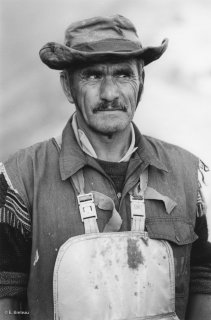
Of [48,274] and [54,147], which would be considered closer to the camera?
[48,274]

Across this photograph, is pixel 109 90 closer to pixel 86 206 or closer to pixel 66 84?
pixel 66 84

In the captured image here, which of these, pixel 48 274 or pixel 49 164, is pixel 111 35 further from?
pixel 48 274

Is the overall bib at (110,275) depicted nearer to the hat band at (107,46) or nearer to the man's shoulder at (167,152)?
the man's shoulder at (167,152)

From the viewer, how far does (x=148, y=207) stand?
247 centimetres

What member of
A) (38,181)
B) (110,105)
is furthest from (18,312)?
(110,105)

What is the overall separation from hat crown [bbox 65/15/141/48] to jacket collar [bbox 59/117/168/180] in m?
0.33

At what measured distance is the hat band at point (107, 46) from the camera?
2424mm

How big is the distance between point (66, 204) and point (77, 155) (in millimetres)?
194

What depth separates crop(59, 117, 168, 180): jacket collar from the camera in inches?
95.7

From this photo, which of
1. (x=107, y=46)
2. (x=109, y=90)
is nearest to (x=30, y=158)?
(x=109, y=90)

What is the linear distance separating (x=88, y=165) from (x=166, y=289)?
0.53 metres

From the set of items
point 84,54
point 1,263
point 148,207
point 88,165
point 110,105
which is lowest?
point 1,263

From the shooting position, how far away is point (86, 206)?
2383 mm

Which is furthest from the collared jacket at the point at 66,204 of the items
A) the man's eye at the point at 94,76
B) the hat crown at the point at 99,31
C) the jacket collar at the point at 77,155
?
the hat crown at the point at 99,31
